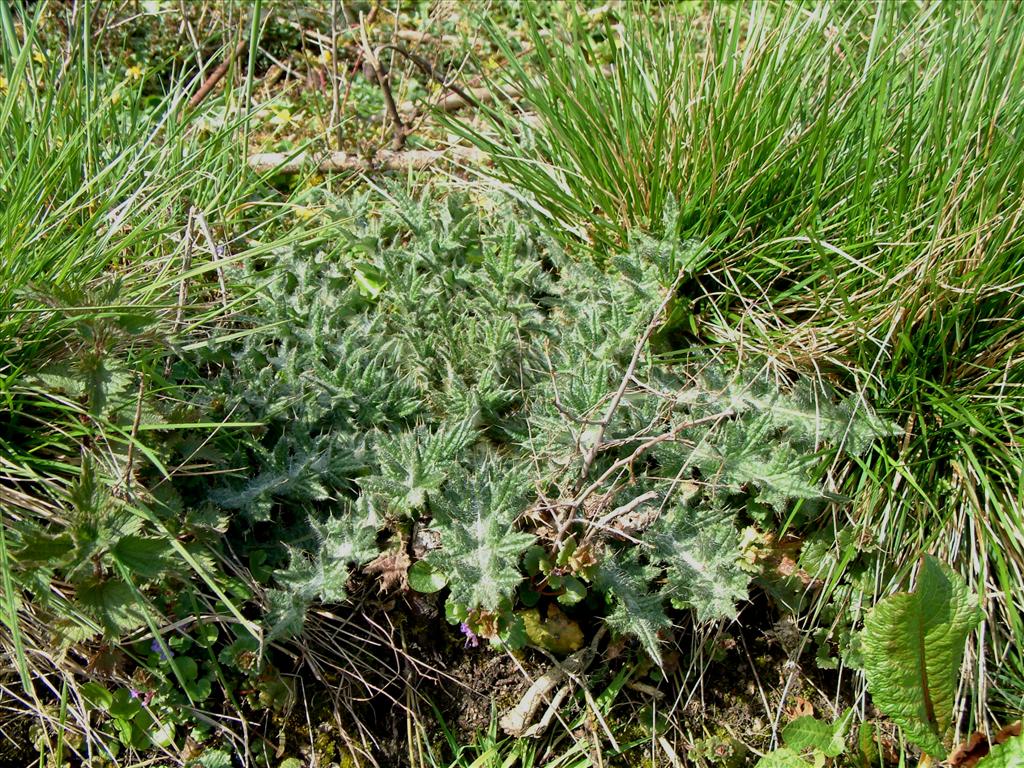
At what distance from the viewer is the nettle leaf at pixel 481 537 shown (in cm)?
167

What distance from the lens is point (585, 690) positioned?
1806 mm

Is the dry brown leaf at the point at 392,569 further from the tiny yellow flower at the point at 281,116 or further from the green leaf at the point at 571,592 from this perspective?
the tiny yellow flower at the point at 281,116

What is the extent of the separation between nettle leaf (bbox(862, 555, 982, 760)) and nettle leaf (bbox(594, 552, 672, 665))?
0.39m

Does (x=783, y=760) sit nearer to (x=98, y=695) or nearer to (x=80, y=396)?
(x=98, y=695)

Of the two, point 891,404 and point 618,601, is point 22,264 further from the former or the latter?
point 891,404

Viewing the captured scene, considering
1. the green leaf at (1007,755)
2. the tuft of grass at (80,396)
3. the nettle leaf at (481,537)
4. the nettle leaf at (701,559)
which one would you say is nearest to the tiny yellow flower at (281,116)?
the tuft of grass at (80,396)

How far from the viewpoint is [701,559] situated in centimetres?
180

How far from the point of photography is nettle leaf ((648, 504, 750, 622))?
174 centimetres

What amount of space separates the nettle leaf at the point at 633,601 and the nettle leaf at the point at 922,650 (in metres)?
0.39

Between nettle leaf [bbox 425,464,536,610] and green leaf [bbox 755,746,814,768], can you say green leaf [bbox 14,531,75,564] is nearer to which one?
nettle leaf [bbox 425,464,536,610]

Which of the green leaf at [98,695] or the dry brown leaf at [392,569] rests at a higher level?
the dry brown leaf at [392,569]

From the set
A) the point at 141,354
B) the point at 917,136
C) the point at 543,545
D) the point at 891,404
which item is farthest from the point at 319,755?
the point at 917,136

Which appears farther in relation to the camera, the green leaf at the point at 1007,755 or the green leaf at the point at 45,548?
the green leaf at the point at 1007,755

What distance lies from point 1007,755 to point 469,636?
3.32 feet
